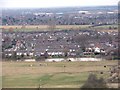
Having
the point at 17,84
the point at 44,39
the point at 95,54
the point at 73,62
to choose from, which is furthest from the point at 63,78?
the point at 44,39

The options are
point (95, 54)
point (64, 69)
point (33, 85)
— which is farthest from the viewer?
point (95, 54)

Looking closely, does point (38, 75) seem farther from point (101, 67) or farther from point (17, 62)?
point (17, 62)

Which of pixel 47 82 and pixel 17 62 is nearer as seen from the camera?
pixel 47 82

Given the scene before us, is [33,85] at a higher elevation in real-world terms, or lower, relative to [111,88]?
lower

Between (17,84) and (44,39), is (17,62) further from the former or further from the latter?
(44,39)

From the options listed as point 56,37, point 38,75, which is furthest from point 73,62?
point 56,37

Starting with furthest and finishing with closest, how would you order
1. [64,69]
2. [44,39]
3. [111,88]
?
[44,39] < [64,69] < [111,88]
